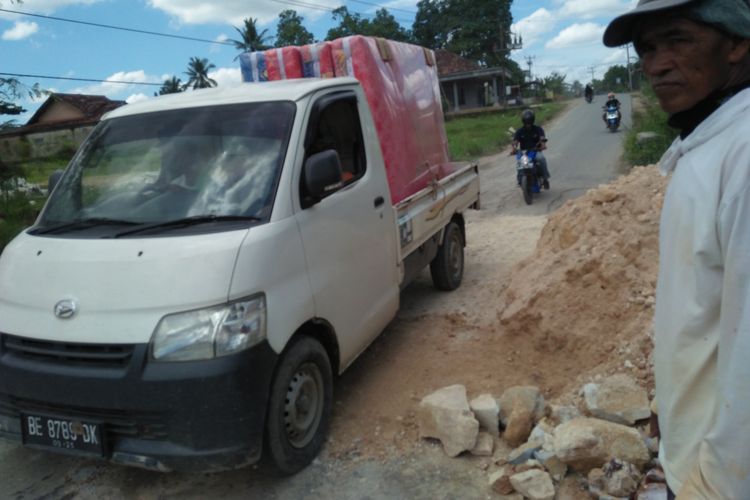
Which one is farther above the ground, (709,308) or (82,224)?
(82,224)

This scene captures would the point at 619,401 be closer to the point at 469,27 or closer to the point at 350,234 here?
the point at 350,234

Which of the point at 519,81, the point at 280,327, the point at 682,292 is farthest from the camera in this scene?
the point at 519,81

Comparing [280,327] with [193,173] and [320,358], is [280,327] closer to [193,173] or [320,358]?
[320,358]

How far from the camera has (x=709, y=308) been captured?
1214 millimetres

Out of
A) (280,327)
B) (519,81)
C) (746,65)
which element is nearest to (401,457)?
(280,327)

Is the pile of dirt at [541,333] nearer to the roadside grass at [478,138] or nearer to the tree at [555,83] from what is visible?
the roadside grass at [478,138]

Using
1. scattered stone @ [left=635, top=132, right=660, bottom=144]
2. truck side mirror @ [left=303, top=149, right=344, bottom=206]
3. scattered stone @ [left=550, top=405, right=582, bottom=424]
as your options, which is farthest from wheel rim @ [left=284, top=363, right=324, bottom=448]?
scattered stone @ [left=635, top=132, right=660, bottom=144]

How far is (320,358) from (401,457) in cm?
74

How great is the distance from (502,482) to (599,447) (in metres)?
0.52

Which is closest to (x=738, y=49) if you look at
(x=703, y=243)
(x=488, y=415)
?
(x=703, y=243)

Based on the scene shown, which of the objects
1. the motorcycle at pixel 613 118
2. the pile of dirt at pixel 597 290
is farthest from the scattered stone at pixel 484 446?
the motorcycle at pixel 613 118

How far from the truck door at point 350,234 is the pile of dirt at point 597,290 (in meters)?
1.15

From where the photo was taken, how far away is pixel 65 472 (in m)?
3.50

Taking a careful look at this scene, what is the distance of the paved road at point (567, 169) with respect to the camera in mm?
11081
